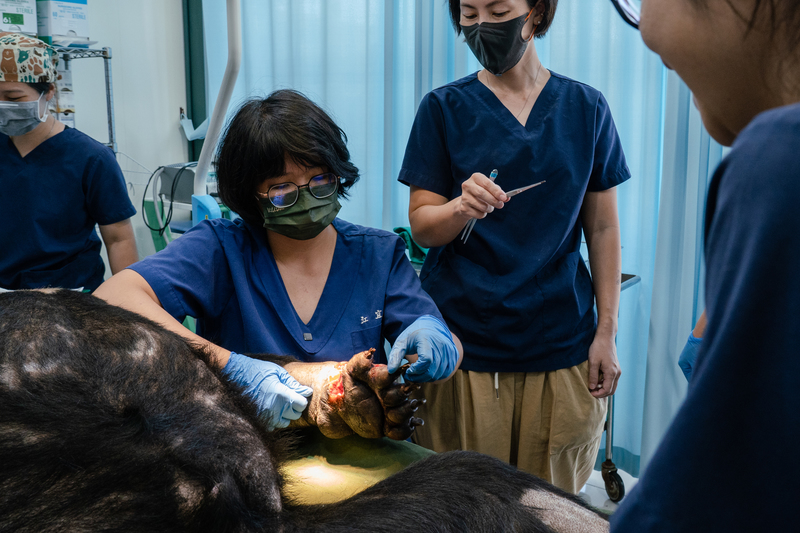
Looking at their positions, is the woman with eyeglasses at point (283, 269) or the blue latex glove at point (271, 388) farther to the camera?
the woman with eyeglasses at point (283, 269)

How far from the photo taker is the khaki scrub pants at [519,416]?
157 centimetres

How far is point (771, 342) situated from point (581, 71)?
2.23m

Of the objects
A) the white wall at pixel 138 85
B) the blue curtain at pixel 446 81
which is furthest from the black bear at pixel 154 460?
the white wall at pixel 138 85

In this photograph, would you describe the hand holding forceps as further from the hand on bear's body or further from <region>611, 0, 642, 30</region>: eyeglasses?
<region>611, 0, 642, 30</region>: eyeglasses

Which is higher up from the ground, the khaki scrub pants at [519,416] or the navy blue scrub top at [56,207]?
the navy blue scrub top at [56,207]

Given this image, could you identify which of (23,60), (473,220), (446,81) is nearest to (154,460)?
(473,220)

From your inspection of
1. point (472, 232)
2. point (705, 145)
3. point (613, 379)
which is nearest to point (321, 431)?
point (472, 232)

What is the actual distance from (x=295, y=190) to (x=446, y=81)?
1595mm

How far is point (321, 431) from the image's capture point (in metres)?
1.09

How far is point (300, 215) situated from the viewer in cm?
133

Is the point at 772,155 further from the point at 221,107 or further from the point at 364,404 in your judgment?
the point at 221,107

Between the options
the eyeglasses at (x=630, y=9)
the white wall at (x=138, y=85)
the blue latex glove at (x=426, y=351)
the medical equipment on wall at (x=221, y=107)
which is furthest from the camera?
the white wall at (x=138, y=85)

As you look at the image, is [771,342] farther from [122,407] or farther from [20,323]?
[20,323]

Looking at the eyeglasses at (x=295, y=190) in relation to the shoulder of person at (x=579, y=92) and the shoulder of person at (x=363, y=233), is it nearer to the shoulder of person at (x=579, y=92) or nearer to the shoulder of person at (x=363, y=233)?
the shoulder of person at (x=363, y=233)
